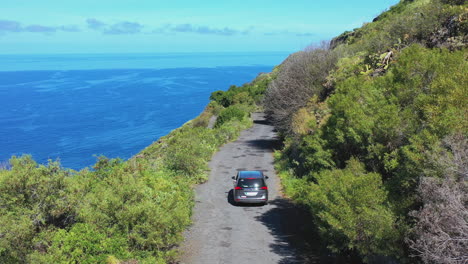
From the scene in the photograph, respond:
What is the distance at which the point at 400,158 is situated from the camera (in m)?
11.4

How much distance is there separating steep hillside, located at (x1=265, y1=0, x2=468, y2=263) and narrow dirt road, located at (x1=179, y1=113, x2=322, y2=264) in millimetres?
1923

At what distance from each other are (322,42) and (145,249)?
28.1 meters

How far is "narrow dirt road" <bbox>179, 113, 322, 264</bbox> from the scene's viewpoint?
42.7 ft

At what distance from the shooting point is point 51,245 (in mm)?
10648

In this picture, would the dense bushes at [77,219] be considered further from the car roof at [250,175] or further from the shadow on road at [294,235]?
the car roof at [250,175]

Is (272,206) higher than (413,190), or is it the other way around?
(413,190)

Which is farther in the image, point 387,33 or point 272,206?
point 387,33

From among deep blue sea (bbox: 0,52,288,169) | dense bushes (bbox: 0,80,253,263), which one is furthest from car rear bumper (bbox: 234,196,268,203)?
deep blue sea (bbox: 0,52,288,169)

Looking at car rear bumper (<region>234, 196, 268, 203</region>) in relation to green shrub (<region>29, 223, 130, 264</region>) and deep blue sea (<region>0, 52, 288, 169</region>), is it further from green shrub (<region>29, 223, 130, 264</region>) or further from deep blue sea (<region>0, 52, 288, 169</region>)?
deep blue sea (<region>0, 52, 288, 169</region>)

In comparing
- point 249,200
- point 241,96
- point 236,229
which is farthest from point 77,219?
point 241,96

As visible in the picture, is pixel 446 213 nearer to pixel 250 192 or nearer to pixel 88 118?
pixel 250 192

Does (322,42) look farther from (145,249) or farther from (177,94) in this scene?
(177,94)

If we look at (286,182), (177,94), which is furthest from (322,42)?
(177,94)

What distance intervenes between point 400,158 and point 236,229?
7402mm
